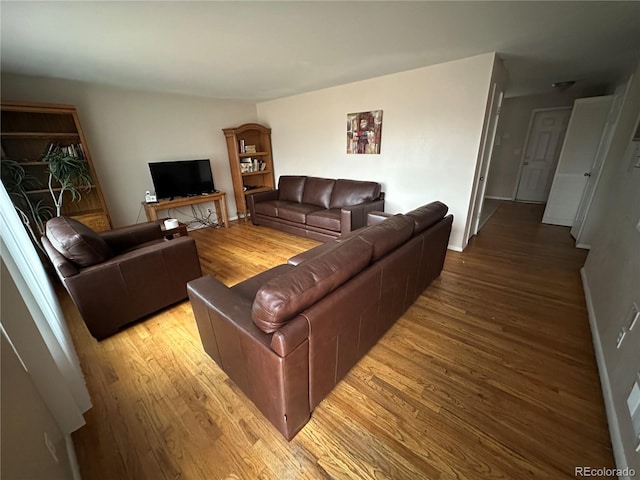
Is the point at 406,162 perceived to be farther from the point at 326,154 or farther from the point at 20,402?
the point at 20,402

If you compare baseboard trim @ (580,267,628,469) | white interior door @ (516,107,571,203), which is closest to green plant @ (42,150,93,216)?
baseboard trim @ (580,267,628,469)

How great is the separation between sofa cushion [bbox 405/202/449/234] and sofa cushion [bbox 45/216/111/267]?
231 cm

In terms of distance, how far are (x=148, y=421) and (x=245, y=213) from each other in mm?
3732

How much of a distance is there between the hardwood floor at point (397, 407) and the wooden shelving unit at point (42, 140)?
59.8 inches

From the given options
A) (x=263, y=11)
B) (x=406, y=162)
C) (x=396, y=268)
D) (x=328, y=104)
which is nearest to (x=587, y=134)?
(x=406, y=162)

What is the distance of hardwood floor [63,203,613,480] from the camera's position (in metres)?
1.09

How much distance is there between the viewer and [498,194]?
614 cm

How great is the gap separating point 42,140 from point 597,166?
7074mm

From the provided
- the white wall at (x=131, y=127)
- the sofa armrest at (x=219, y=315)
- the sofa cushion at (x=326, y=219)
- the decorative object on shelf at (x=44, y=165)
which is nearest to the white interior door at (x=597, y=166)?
the sofa cushion at (x=326, y=219)

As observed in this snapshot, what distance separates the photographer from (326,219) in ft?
11.1

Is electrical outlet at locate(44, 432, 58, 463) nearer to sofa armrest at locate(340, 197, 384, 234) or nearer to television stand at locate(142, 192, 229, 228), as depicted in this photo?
sofa armrest at locate(340, 197, 384, 234)

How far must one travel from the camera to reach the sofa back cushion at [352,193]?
11.7ft

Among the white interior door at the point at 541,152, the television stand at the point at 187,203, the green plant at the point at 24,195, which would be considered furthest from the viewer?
the white interior door at the point at 541,152

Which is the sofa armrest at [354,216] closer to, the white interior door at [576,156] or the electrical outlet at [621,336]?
the electrical outlet at [621,336]
